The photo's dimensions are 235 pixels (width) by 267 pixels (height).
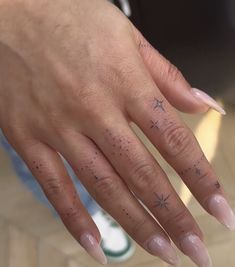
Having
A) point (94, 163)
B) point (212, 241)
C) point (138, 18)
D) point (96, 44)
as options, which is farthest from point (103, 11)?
point (212, 241)

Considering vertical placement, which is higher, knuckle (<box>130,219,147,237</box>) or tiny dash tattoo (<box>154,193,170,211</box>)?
tiny dash tattoo (<box>154,193,170,211</box>)

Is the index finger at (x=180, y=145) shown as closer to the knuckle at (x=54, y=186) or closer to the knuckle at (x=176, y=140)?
the knuckle at (x=176, y=140)

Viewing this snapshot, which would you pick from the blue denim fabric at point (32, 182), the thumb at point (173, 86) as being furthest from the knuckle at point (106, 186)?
the blue denim fabric at point (32, 182)

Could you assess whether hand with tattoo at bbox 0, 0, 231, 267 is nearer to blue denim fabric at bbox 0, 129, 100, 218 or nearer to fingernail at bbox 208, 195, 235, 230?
fingernail at bbox 208, 195, 235, 230

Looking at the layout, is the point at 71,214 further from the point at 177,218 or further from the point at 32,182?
the point at 32,182

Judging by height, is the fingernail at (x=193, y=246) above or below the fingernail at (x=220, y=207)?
below

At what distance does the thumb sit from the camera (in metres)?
0.56

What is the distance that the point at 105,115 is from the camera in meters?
0.52

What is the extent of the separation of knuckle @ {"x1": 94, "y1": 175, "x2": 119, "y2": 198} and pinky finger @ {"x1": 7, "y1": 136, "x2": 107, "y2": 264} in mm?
50

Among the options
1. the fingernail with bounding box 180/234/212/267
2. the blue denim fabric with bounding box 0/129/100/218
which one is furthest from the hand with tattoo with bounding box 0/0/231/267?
Answer: the blue denim fabric with bounding box 0/129/100/218

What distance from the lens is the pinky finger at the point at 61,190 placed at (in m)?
0.57

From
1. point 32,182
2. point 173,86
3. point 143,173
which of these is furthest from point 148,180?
point 32,182

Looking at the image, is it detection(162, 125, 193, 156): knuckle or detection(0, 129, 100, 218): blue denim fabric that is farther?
detection(0, 129, 100, 218): blue denim fabric

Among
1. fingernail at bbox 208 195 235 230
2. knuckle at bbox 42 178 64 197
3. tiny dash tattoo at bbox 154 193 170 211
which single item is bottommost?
knuckle at bbox 42 178 64 197
